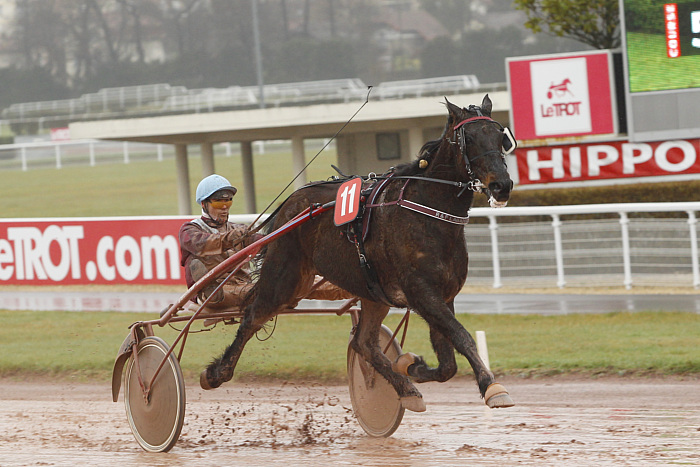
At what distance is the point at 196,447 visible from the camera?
5.41m

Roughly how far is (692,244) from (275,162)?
3034cm

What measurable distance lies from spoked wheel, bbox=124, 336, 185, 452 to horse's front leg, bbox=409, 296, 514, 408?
4.76ft

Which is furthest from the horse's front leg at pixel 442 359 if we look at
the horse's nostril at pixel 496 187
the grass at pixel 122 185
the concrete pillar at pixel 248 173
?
the grass at pixel 122 185

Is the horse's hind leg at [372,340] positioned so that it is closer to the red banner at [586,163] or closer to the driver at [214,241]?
the driver at [214,241]

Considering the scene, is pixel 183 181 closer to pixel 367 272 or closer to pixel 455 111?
pixel 367 272

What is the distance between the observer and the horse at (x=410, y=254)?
14.6 ft

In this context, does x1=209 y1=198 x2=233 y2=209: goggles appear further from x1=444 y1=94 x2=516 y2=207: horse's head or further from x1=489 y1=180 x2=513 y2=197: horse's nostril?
x1=489 y1=180 x2=513 y2=197: horse's nostril

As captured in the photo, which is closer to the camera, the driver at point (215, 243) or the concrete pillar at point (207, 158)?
the driver at point (215, 243)

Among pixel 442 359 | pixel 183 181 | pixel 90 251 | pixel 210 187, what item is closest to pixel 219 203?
pixel 210 187

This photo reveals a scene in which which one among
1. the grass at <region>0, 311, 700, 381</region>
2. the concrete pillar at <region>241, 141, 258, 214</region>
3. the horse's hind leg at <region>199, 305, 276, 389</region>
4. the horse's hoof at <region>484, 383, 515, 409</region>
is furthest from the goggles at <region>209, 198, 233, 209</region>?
the concrete pillar at <region>241, 141, 258, 214</region>

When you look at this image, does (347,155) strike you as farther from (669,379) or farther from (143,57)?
(143,57)

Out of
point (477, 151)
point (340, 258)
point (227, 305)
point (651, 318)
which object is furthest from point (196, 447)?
point (651, 318)

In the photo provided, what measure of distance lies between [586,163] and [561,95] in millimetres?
1141

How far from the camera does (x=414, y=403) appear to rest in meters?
4.92
